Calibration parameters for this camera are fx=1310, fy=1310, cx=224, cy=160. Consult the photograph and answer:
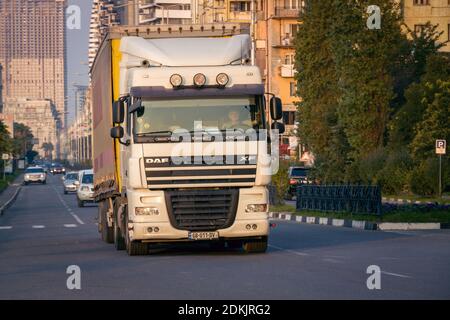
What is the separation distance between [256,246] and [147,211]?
2.33 m

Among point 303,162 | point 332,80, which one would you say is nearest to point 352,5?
point 332,80

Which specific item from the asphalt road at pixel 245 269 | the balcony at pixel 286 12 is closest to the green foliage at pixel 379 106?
the asphalt road at pixel 245 269

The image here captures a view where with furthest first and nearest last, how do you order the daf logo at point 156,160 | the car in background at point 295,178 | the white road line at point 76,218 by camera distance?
the car in background at point 295,178 < the white road line at point 76,218 < the daf logo at point 156,160

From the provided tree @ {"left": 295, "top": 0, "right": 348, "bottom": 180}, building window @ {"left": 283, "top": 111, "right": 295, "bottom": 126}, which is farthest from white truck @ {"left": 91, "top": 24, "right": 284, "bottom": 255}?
building window @ {"left": 283, "top": 111, "right": 295, "bottom": 126}

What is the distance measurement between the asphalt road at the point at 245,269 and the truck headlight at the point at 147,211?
800 millimetres

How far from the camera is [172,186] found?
22328 millimetres

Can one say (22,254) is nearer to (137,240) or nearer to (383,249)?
(137,240)

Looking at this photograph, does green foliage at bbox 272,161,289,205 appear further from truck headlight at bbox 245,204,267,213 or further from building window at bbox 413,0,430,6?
building window at bbox 413,0,430,6

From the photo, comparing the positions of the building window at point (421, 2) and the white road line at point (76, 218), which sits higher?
the building window at point (421, 2)

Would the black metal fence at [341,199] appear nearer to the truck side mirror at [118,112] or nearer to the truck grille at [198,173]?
the truck grille at [198,173]

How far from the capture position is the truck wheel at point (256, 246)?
23.5 m

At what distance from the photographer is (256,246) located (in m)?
23.7
